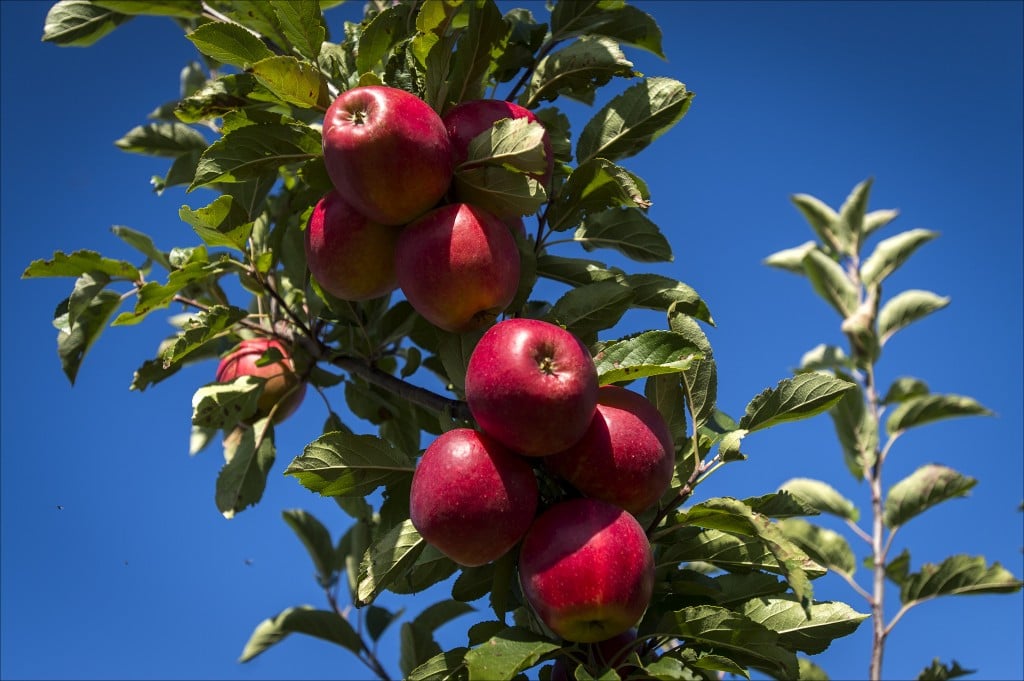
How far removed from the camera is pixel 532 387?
130 cm

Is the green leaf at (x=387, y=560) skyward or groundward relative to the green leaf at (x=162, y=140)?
groundward

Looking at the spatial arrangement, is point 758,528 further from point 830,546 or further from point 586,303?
point 830,546

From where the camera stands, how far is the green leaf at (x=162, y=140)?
2555mm

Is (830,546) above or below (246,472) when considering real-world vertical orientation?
below

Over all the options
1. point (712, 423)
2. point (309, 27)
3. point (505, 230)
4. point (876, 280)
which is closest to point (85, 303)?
point (309, 27)

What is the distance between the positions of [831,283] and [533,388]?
3.17 metres

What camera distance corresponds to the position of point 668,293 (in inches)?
68.6

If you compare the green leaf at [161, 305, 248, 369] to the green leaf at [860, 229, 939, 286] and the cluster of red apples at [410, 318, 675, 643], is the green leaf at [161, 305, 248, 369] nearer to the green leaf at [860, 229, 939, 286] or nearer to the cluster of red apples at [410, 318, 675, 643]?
the cluster of red apples at [410, 318, 675, 643]

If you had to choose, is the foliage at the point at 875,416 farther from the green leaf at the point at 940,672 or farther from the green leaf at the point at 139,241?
the green leaf at the point at 139,241

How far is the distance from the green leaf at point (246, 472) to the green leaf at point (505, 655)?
111 cm

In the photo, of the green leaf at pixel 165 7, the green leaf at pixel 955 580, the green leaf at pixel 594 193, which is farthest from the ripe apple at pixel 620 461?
the green leaf at pixel 955 580

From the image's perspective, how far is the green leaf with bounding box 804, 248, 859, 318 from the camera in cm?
408

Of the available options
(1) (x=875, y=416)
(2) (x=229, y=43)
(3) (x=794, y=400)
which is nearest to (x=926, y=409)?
(1) (x=875, y=416)

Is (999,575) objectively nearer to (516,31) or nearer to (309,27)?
(516,31)
